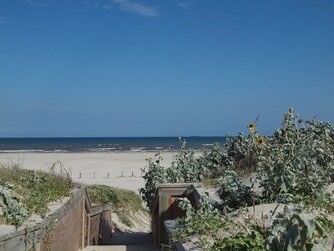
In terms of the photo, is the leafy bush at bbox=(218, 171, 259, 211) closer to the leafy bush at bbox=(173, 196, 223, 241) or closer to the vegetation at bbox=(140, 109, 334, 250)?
the vegetation at bbox=(140, 109, 334, 250)

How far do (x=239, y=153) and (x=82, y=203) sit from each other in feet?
11.6

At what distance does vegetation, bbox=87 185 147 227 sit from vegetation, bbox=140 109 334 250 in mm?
7767

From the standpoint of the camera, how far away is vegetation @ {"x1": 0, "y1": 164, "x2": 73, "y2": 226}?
6098mm

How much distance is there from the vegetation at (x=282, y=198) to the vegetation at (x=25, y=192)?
6.51 ft

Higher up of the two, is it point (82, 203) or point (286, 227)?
point (286, 227)

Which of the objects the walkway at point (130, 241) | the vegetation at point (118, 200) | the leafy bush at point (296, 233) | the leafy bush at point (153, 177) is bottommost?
the walkway at point (130, 241)

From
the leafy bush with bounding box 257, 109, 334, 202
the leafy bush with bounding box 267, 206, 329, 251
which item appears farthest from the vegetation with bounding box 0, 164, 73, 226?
the leafy bush with bounding box 267, 206, 329, 251

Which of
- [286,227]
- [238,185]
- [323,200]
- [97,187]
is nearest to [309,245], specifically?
[286,227]

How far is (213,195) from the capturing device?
8133 mm

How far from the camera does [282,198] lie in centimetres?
593

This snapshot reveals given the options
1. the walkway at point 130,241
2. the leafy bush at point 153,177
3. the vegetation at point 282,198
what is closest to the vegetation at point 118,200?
the walkway at point 130,241

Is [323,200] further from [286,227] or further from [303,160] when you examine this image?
[286,227]

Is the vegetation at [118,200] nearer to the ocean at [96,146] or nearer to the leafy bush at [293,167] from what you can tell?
the leafy bush at [293,167]

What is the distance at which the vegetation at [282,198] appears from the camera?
10.5ft
